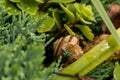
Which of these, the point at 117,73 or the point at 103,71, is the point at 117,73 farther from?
the point at 103,71

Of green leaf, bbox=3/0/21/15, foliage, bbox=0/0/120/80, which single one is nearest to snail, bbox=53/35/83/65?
foliage, bbox=0/0/120/80

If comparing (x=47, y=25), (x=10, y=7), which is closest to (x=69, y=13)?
(x=47, y=25)

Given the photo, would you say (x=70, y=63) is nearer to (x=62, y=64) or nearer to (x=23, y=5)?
(x=62, y=64)

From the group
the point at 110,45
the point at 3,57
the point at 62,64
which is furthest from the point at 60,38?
the point at 3,57

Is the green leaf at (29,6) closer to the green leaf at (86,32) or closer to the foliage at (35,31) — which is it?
the foliage at (35,31)

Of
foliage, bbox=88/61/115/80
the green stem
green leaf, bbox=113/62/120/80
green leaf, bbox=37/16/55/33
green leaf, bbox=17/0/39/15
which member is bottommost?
foliage, bbox=88/61/115/80

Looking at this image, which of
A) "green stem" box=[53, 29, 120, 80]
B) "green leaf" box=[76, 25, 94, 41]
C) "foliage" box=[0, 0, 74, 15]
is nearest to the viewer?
"green stem" box=[53, 29, 120, 80]

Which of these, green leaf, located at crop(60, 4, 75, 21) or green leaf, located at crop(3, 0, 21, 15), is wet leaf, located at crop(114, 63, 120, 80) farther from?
green leaf, located at crop(3, 0, 21, 15)
